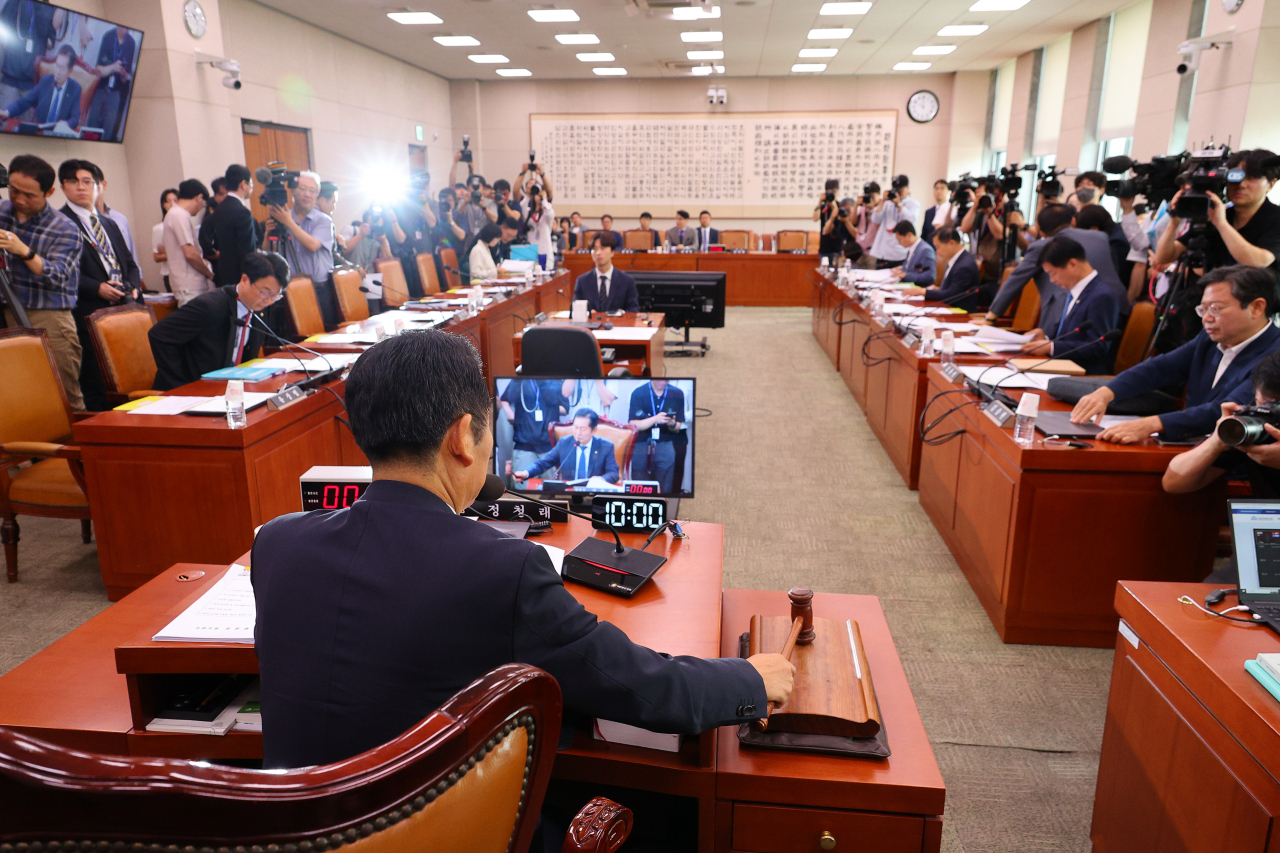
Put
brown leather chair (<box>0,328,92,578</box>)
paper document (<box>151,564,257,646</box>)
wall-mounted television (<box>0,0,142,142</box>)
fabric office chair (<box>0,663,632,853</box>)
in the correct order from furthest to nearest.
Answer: wall-mounted television (<box>0,0,142,142</box>) < brown leather chair (<box>0,328,92,578</box>) < paper document (<box>151,564,257,646</box>) < fabric office chair (<box>0,663,632,853</box>)

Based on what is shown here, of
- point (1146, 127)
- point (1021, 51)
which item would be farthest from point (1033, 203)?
point (1146, 127)

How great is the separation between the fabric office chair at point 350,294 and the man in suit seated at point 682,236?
6.15m

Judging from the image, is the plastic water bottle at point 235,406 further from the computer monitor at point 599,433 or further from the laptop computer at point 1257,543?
the laptop computer at point 1257,543

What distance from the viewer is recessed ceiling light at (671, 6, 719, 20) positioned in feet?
23.3

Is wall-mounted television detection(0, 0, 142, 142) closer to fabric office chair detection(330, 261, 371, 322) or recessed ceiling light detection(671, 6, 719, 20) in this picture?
fabric office chair detection(330, 261, 371, 322)

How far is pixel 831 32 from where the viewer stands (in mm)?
8320

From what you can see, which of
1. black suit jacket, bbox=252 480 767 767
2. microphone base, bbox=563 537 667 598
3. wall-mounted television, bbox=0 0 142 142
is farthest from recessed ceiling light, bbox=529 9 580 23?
black suit jacket, bbox=252 480 767 767

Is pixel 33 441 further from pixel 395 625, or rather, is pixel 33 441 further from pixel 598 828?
pixel 598 828

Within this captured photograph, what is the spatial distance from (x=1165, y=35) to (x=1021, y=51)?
3.18 meters

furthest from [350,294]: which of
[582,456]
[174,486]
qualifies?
[582,456]

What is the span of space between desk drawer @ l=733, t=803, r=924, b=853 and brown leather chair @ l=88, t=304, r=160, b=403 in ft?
9.02

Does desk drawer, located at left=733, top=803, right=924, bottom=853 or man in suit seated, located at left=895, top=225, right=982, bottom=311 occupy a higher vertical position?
man in suit seated, located at left=895, top=225, right=982, bottom=311

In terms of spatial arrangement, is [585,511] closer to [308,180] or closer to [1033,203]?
[308,180]

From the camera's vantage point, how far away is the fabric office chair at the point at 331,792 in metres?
0.49
